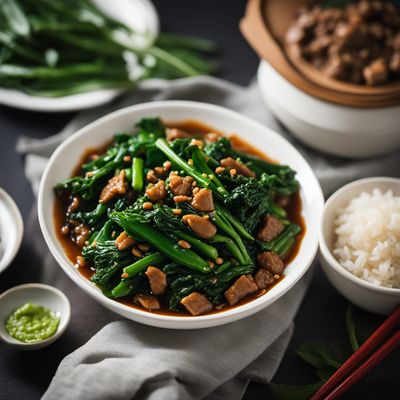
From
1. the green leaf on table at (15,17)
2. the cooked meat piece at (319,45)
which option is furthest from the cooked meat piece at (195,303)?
the green leaf on table at (15,17)

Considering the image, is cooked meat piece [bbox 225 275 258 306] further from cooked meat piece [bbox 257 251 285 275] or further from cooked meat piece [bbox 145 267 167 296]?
cooked meat piece [bbox 145 267 167 296]

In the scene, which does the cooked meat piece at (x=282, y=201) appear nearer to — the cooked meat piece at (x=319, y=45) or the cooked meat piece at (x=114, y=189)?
the cooked meat piece at (x=114, y=189)

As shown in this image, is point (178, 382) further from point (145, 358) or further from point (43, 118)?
point (43, 118)

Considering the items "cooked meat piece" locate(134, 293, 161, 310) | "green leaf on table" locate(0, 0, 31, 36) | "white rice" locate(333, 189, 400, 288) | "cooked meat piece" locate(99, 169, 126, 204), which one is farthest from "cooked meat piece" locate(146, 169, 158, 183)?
"green leaf on table" locate(0, 0, 31, 36)

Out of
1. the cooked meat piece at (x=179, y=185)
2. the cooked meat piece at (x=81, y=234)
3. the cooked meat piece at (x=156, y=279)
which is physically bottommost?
the cooked meat piece at (x=156, y=279)

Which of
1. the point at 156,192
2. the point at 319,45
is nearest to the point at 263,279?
the point at 156,192

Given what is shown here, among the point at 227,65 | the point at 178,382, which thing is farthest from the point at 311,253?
the point at 227,65
